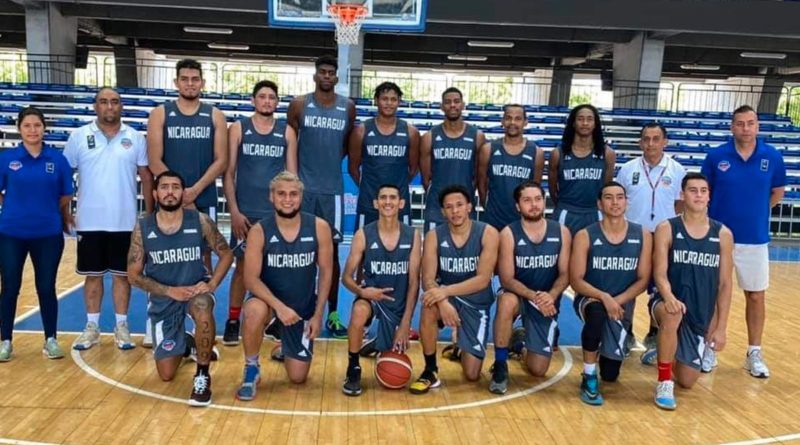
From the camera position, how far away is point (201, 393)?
402cm

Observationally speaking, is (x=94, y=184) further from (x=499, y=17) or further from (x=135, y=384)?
(x=499, y=17)

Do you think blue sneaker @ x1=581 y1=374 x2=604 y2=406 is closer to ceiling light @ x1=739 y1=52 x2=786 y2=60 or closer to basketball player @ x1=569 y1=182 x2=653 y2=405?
basketball player @ x1=569 y1=182 x2=653 y2=405

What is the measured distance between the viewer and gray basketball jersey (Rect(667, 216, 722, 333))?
14.6 ft

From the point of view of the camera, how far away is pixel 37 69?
16203 millimetres

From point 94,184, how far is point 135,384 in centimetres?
150

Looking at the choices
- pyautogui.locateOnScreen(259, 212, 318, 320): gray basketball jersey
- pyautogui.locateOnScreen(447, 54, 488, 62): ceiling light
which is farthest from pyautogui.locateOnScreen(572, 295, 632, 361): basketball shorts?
pyautogui.locateOnScreen(447, 54, 488, 62): ceiling light

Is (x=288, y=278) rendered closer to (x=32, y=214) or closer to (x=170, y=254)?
(x=170, y=254)

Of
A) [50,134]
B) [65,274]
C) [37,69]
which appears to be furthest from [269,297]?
[37,69]

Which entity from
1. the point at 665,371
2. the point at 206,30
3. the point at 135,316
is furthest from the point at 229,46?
the point at 665,371

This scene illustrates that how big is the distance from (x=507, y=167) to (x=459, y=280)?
118 centimetres

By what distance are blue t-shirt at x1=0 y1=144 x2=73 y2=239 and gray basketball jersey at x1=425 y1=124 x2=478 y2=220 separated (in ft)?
8.96

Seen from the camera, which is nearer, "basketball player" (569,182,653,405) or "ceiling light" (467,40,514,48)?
"basketball player" (569,182,653,405)

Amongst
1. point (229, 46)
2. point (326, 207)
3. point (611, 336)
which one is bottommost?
point (611, 336)

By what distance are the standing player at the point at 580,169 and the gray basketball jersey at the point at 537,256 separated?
67cm
